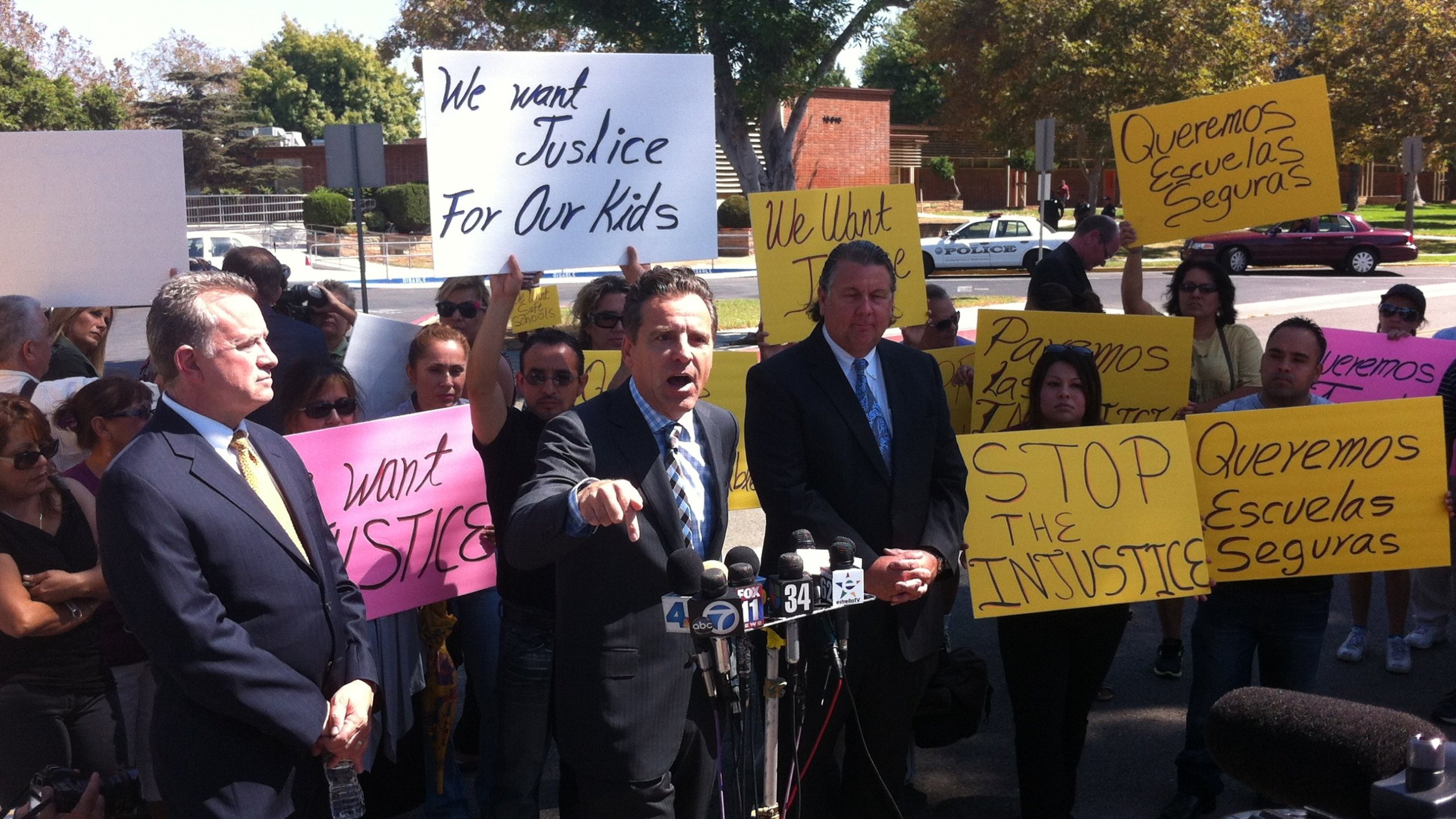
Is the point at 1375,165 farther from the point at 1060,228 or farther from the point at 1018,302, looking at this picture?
the point at 1018,302

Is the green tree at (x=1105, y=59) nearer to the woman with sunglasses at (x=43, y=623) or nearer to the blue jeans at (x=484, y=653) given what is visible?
the blue jeans at (x=484, y=653)

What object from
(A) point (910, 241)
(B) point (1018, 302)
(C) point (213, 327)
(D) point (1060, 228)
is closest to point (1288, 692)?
(C) point (213, 327)

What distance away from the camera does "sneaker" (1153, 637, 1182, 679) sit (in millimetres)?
5652

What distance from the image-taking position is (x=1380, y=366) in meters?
6.05

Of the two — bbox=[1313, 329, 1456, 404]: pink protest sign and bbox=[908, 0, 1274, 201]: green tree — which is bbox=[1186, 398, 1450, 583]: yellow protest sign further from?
bbox=[908, 0, 1274, 201]: green tree

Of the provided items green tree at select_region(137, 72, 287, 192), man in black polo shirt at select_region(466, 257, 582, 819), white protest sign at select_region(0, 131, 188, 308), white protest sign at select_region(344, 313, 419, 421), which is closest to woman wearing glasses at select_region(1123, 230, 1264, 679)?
man in black polo shirt at select_region(466, 257, 582, 819)

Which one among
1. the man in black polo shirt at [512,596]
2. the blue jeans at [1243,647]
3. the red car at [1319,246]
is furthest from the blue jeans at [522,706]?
the red car at [1319,246]

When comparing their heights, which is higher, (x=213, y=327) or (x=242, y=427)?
(x=213, y=327)

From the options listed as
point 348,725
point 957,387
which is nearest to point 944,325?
point 957,387

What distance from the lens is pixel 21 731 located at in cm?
334

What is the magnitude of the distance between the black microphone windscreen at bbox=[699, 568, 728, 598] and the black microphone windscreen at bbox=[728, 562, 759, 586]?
33 millimetres

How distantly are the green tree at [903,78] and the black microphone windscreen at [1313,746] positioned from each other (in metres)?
61.9

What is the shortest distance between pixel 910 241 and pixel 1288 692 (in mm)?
4217

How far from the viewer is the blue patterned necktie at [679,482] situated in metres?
2.97
